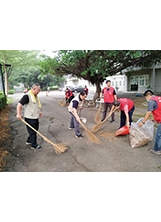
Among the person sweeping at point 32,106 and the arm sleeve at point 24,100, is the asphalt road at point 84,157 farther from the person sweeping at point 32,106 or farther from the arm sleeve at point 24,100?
the arm sleeve at point 24,100

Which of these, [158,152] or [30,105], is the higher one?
[30,105]

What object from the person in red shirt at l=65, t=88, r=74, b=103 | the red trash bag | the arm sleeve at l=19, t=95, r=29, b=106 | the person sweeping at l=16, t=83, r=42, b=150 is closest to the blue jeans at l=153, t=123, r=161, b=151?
the red trash bag

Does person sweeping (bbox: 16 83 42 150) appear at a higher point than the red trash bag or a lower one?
higher

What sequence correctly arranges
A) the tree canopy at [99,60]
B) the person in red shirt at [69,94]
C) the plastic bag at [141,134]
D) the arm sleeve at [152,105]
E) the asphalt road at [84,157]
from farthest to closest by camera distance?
the person in red shirt at [69,94]
the tree canopy at [99,60]
the plastic bag at [141,134]
the arm sleeve at [152,105]
the asphalt road at [84,157]

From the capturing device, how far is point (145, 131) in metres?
4.16

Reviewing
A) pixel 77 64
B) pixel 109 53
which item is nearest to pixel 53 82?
pixel 77 64

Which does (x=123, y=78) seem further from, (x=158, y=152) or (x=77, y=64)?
(x=158, y=152)

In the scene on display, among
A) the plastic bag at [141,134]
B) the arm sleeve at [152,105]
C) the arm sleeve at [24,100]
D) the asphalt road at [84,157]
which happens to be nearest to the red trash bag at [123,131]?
the asphalt road at [84,157]

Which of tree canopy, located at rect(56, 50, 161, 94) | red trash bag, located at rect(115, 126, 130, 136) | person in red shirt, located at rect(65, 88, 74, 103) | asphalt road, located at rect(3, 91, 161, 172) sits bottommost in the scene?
asphalt road, located at rect(3, 91, 161, 172)

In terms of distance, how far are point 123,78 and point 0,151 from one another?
27053 millimetres

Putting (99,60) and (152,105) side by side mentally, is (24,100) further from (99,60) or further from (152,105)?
(99,60)

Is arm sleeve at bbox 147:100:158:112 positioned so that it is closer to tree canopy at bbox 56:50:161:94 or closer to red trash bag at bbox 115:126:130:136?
red trash bag at bbox 115:126:130:136

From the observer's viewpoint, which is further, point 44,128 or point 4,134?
point 44,128
